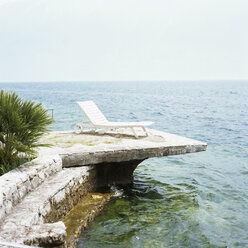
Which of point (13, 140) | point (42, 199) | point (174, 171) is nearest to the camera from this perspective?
point (42, 199)

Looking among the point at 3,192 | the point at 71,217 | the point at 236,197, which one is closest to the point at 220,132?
the point at 236,197

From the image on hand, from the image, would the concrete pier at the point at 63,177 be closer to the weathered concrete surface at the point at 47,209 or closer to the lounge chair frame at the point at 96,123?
the weathered concrete surface at the point at 47,209

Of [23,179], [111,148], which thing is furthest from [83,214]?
[111,148]

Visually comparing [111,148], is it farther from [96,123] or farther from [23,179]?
[23,179]

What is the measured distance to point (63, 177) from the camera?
6.21 meters

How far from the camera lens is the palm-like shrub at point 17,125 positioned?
568cm

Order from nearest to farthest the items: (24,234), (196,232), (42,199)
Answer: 1. (24,234)
2. (42,199)
3. (196,232)

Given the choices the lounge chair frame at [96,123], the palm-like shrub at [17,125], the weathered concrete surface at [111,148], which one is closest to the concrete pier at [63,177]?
the weathered concrete surface at [111,148]

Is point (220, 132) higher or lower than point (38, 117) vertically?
lower

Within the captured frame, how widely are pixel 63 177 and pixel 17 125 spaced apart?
1280 millimetres

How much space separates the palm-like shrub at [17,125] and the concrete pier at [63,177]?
1.19 ft

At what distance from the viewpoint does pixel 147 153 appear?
7555 millimetres

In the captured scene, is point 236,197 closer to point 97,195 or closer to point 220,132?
point 97,195

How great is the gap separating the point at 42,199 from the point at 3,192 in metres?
0.75
